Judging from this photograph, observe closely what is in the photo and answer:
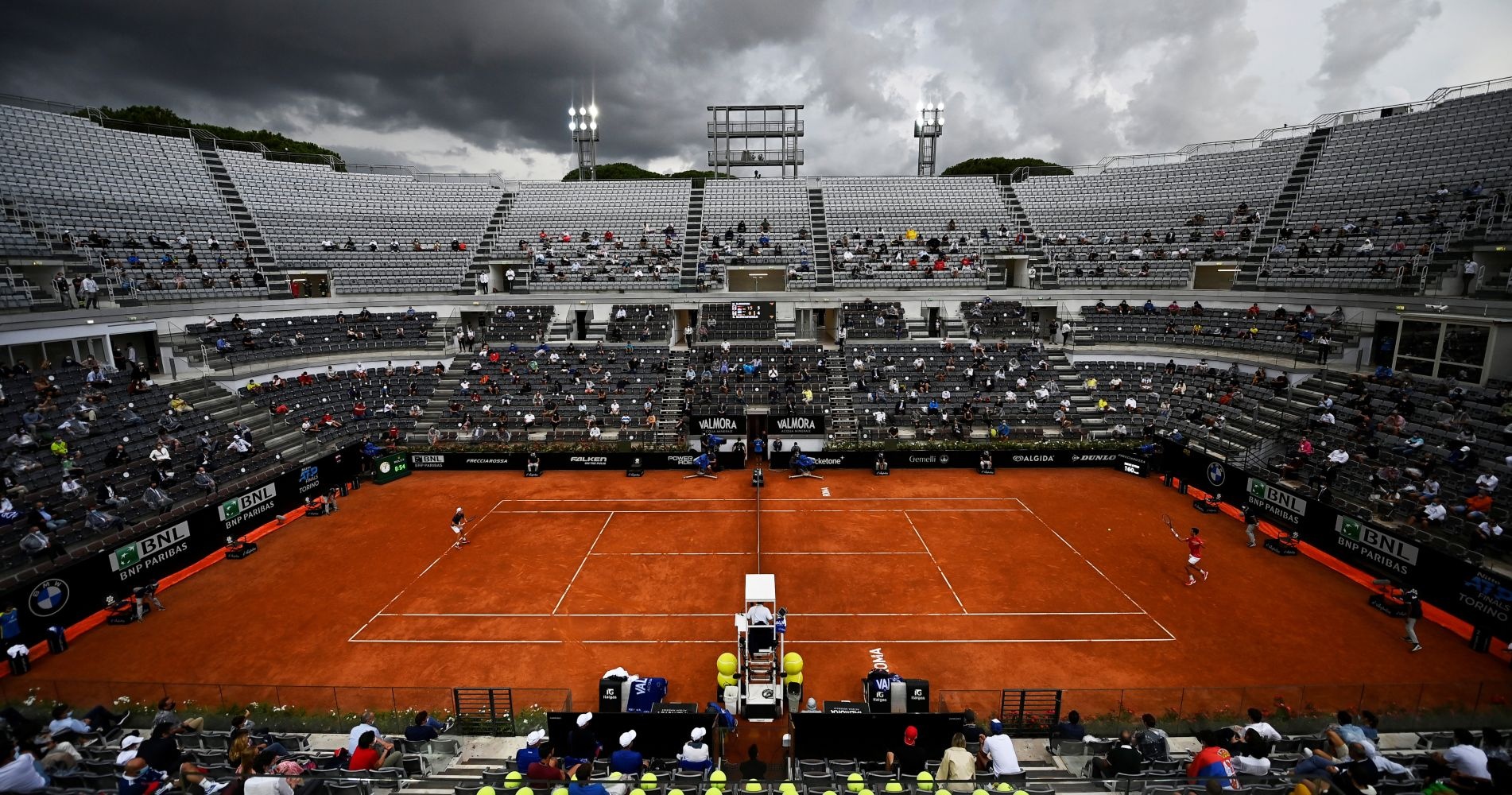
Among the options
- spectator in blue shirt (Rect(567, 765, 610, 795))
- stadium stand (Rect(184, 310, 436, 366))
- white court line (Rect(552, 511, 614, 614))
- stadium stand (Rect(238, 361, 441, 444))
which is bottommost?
white court line (Rect(552, 511, 614, 614))

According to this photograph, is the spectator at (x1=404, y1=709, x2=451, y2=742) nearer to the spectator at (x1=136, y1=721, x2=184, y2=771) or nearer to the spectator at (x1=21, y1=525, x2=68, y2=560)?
the spectator at (x1=136, y1=721, x2=184, y2=771)

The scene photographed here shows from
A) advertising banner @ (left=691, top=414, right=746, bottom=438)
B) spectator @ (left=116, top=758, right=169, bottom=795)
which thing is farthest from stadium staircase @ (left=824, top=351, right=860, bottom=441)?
spectator @ (left=116, top=758, right=169, bottom=795)

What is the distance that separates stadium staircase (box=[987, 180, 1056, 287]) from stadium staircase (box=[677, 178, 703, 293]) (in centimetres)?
1954

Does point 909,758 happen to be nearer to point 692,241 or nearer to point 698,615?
point 698,615

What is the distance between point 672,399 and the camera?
1321 inches

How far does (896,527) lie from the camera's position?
22.8 m

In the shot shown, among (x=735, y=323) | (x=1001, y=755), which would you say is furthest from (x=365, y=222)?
(x=1001, y=755)

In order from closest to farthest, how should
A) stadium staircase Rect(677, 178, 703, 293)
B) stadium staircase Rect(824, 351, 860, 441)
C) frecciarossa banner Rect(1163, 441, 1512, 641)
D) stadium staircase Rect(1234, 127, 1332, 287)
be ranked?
frecciarossa banner Rect(1163, 441, 1512, 641)
stadium staircase Rect(824, 351, 860, 441)
stadium staircase Rect(1234, 127, 1332, 287)
stadium staircase Rect(677, 178, 703, 293)

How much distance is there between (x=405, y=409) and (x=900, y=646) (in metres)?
27.9

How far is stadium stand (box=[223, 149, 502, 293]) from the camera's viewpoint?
1608 inches

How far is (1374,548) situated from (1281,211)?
28232 mm

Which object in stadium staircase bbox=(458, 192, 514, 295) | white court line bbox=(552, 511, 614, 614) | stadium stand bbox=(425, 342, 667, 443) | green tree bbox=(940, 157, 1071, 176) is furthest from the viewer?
green tree bbox=(940, 157, 1071, 176)

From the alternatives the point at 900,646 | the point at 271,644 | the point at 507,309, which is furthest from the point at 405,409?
the point at 900,646

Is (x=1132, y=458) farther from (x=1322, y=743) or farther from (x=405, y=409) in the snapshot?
(x=405, y=409)
